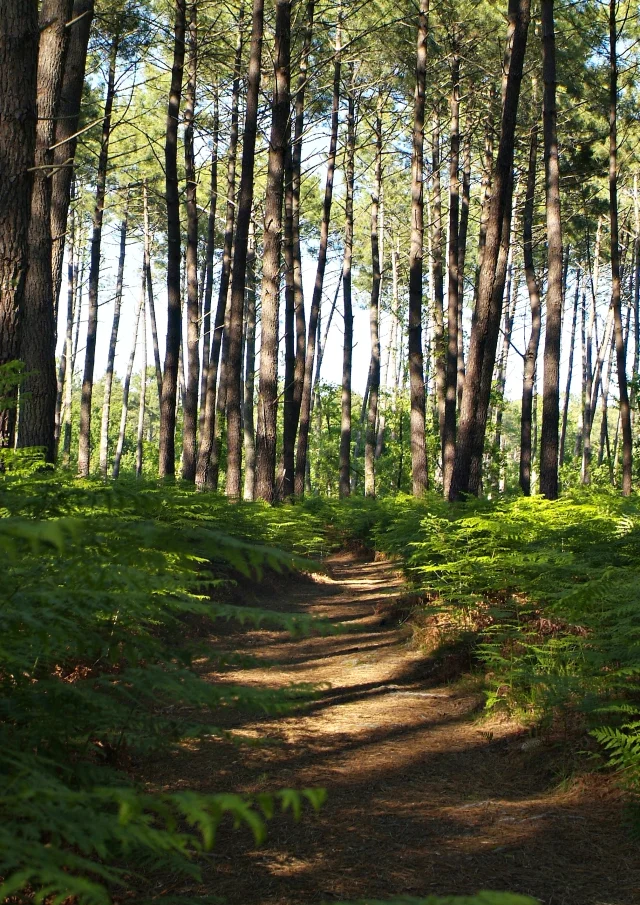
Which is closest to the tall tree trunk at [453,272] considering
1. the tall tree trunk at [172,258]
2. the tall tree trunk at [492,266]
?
the tall tree trunk at [492,266]

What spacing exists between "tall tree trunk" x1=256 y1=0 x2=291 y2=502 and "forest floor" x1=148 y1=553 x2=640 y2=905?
825 centimetres

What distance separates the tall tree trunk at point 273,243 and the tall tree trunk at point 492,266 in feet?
11.9

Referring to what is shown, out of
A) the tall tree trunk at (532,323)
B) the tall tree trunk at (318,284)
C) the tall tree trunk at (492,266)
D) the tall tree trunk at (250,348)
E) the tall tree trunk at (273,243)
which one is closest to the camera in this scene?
the tall tree trunk at (492,266)

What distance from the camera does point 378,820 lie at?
4.01 meters

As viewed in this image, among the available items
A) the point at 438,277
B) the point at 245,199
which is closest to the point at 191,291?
the point at 245,199

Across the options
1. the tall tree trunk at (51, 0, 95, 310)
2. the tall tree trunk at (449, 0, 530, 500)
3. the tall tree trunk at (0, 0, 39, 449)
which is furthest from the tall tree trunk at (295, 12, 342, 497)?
the tall tree trunk at (0, 0, 39, 449)

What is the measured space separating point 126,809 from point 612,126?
20.9 m

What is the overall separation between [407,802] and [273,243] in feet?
37.6

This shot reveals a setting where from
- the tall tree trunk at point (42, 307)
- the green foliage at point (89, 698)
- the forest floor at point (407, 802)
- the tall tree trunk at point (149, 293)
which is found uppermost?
the tall tree trunk at point (149, 293)

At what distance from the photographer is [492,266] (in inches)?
493

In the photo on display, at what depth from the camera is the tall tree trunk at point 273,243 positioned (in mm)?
14320

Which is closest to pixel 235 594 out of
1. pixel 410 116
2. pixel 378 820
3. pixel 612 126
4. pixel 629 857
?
pixel 378 820

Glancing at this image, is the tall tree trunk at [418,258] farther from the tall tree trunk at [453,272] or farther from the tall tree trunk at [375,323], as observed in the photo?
the tall tree trunk at [375,323]

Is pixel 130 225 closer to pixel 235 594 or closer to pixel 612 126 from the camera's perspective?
pixel 612 126
